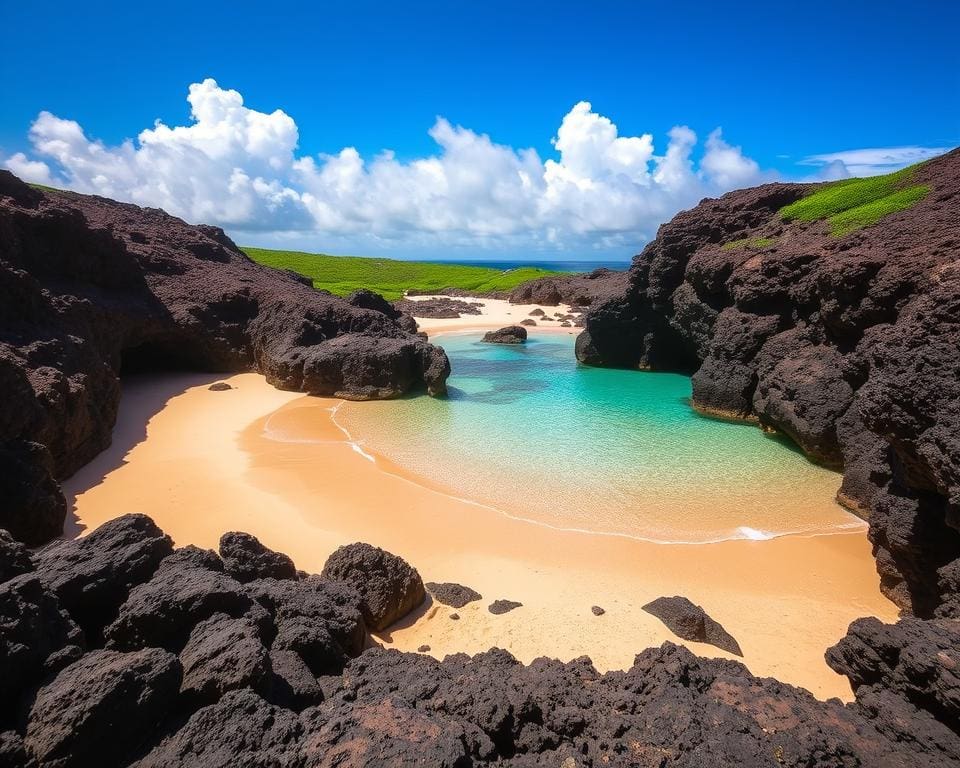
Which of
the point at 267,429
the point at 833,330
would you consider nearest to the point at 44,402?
the point at 267,429

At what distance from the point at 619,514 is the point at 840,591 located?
3.50 m

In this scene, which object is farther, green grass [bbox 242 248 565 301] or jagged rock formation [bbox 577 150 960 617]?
green grass [bbox 242 248 565 301]

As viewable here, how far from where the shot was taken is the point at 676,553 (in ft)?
28.4

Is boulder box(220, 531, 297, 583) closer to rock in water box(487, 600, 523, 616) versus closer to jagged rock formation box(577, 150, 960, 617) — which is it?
rock in water box(487, 600, 523, 616)

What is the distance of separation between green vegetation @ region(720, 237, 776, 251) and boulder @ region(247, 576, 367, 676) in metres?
17.8

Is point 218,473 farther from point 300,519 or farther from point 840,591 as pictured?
point 840,591

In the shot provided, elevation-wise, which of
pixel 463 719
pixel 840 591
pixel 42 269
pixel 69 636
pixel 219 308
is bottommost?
pixel 840 591

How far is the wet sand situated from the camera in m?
6.53

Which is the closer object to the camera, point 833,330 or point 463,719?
point 463,719

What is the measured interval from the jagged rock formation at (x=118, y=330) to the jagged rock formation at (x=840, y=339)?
10024 millimetres

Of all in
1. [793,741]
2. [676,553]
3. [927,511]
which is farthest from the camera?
[676,553]

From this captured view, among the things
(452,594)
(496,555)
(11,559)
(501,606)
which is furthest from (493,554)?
(11,559)

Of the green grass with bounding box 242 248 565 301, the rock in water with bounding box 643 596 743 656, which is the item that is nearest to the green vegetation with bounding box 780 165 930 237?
the rock in water with bounding box 643 596 743 656

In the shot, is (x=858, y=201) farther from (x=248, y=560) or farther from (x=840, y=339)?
(x=248, y=560)
